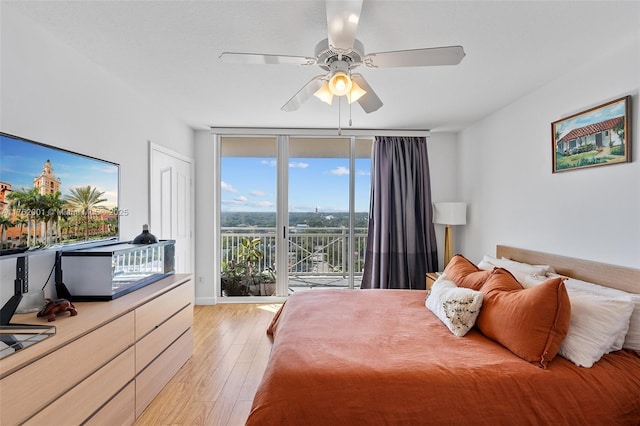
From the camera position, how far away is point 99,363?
5.39 feet

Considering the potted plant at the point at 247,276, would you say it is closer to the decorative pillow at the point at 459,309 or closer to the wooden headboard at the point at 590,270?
the decorative pillow at the point at 459,309

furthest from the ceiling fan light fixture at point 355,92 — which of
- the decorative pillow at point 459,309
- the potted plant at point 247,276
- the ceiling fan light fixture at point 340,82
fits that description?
the potted plant at point 247,276

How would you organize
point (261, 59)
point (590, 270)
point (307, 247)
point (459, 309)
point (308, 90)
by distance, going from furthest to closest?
point (307, 247), point (590, 270), point (308, 90), point (459, 309), point (261, 59)

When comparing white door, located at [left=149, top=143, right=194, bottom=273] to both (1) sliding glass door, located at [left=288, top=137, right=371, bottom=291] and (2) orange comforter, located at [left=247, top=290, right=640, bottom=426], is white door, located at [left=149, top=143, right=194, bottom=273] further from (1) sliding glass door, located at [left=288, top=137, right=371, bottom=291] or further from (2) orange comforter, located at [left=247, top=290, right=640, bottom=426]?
(2) orange comforter, located at [left=247, top=290, right=640, bottom=426]

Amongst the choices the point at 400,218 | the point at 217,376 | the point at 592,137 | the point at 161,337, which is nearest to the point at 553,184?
the point at 592,137

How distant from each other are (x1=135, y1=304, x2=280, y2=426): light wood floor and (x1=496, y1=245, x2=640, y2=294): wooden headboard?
261 centimetres

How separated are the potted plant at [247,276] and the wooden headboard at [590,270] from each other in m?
→ 3.26

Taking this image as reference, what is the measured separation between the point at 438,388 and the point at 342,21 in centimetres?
182

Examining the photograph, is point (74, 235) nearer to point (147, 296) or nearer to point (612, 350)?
point (147, 296)

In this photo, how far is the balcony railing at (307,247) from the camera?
179 inches

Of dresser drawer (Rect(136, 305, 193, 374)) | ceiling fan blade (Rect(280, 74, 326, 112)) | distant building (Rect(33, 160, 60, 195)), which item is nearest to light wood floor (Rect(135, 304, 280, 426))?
dresser drawer (Rect(136, 305, 193, 374))

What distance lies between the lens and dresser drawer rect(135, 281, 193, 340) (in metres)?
2.01

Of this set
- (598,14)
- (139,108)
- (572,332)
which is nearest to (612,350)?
(572,332)

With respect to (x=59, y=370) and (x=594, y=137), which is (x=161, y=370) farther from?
(x=594, y=137)
